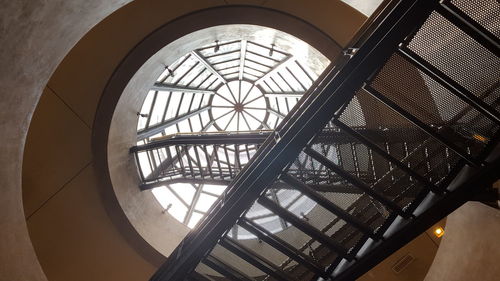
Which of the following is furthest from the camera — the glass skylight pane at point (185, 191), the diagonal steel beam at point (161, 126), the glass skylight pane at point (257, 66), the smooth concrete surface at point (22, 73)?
the glass skylight pane at point (185, 191)

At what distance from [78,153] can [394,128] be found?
21.3 ft

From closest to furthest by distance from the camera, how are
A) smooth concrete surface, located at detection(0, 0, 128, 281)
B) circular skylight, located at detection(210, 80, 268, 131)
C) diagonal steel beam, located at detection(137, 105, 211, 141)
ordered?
1. smooth concrete surface, located at detection(0, 0, 128, 281)
2. diagonal steel beam, located at detection(137, 105, 211, 141)
3. circular skylight, located at detection(210, 80, 268, 131)

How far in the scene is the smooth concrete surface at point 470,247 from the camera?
517 cm

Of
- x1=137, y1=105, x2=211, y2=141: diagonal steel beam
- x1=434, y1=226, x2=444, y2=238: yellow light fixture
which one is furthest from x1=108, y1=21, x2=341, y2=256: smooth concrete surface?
x1=434, y1=226, x2=444, y2=238: yellow light fixture

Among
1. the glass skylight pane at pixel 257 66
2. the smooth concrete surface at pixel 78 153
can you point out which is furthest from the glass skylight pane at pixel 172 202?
the smooth concrete surface at pixel 78 153

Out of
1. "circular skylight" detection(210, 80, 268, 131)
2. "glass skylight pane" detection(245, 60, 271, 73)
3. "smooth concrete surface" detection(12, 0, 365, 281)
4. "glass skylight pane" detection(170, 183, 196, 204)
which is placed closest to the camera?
"smooth concrete surface" detection(12, 0, 365, 281)

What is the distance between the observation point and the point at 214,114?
63.4 ft

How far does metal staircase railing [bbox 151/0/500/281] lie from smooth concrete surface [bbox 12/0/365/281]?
7.92 feet

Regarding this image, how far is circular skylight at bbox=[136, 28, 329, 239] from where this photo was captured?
9.38 meters

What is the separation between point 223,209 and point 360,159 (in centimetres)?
189

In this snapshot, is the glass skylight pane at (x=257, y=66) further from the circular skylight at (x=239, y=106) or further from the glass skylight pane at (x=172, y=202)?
the glass skylight pane at (x=172, y=202)

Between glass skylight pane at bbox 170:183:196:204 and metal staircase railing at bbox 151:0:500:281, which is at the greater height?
glass skylight pane at bbox 170:183:196:204

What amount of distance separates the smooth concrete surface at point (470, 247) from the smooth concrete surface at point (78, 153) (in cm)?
398

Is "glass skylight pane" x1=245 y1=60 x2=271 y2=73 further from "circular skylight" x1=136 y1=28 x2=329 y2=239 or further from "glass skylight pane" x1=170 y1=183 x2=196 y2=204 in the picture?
"glass skylight pane" x1=170 y1=183 x2=196 y2=204
